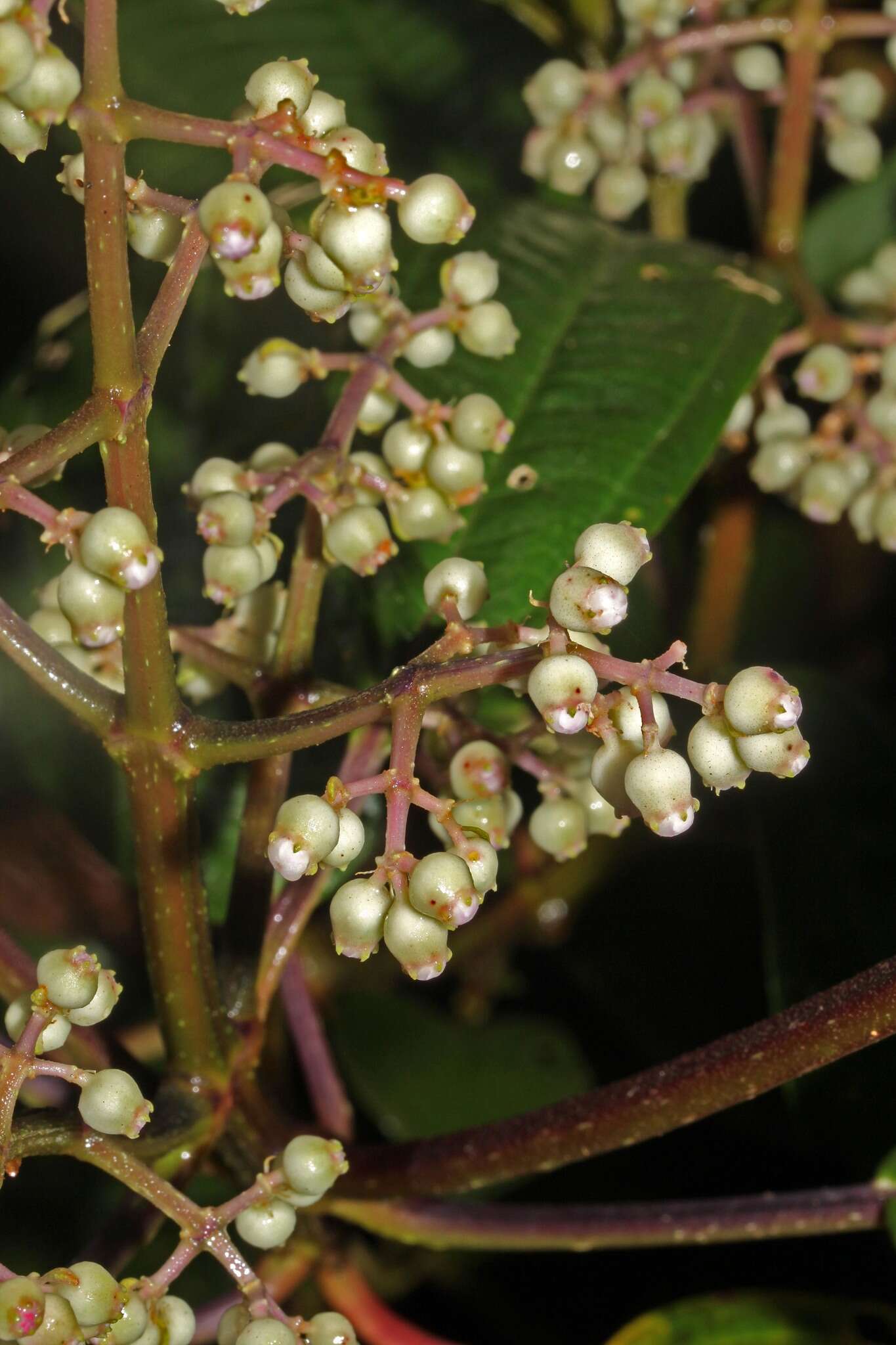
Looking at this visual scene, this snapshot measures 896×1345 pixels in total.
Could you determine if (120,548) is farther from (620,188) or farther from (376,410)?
(620,188)

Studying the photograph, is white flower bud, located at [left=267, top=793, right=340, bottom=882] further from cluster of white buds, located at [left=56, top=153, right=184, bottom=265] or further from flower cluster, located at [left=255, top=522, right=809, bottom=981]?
cluster of white buds, located at [left=56, top=153, right=184, bottom=265]

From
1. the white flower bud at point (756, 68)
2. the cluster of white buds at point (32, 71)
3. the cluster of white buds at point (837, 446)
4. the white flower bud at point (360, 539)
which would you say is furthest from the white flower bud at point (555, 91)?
the cluster of white buds at point (32, 71)

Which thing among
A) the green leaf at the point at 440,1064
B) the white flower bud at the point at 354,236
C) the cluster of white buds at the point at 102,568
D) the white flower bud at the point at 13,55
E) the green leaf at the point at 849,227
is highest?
the white flower bud at the point at 13,55

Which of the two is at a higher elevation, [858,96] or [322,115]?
[322,115]

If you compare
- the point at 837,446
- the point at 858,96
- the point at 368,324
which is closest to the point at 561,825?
the point at 368,324

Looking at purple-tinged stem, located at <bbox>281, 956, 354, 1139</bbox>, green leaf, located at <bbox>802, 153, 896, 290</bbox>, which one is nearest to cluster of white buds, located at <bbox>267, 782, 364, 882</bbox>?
purple-tinged stem, located at <bbox>281, 956, 354, 1139</bbox>

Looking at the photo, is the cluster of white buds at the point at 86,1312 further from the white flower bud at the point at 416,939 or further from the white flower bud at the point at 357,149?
the white flower bud at the point at 357,149

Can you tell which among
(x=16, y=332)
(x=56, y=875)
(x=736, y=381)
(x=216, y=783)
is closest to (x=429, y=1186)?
(x=216, y=783)

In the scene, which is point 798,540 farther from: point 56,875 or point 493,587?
point 56,875
